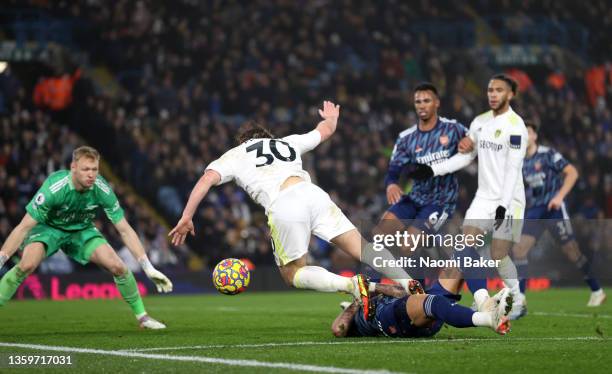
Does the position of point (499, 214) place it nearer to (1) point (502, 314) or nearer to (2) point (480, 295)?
(2) point (480, 295)

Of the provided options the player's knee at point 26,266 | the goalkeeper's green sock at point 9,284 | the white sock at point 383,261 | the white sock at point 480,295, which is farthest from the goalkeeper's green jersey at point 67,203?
the white sock at point 480,295

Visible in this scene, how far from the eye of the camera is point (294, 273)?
875cm

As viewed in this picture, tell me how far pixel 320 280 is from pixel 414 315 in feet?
3.21

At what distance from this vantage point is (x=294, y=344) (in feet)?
25.8

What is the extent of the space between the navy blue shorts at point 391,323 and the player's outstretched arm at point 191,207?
5.05 ft

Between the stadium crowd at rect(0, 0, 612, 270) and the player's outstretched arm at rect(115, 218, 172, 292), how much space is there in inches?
425

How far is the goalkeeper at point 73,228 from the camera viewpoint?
922 centimetres

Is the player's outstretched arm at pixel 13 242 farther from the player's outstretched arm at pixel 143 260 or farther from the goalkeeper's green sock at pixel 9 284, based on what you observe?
the player's outstretched arm at pixel 143 260

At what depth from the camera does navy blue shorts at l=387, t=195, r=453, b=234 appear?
10.7 meters

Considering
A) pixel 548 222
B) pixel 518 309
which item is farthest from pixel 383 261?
pixel 548 222

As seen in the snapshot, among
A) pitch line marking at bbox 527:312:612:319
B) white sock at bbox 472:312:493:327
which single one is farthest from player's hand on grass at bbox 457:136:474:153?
white sock at bbox 472:312:493:327

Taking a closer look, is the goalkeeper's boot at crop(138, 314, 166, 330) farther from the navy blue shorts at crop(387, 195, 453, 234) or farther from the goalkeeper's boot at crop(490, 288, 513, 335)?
the goalkeeper's boot at crop(490, 288, 513, 335)

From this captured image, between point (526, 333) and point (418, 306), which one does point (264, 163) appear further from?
point (526, 333)

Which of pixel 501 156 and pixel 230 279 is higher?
pixel 501 156
